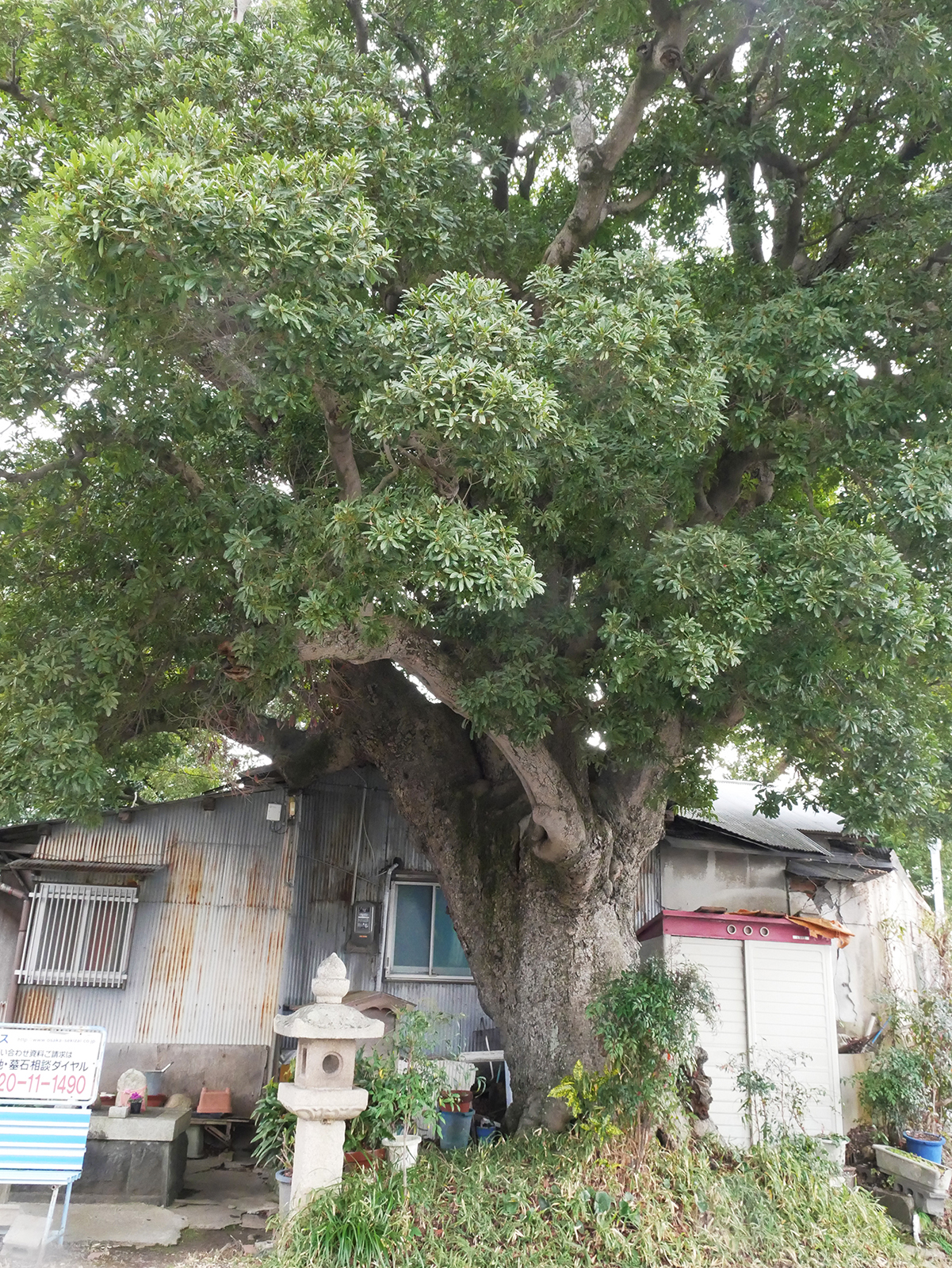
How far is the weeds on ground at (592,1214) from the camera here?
627cm

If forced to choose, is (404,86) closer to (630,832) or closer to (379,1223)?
(630,832)

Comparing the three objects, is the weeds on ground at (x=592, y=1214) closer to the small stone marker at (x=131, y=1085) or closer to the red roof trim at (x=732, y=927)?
the red roof trim at (x=732, y=927)

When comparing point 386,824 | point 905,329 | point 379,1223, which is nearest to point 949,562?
point 905,329

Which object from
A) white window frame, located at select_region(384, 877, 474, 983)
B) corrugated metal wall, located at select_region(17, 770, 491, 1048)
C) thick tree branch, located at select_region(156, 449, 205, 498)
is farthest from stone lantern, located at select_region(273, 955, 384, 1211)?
white window frame, located at select_region(384, 877, 474, 983)

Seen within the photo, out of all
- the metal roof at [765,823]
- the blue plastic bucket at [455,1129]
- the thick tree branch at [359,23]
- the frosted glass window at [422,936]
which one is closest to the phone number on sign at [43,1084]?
the blue plastic bucket at [455,1129]

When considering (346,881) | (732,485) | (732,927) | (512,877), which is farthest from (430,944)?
(732,485)

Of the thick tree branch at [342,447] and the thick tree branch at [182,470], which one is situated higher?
the thick tree branch at [182,470]

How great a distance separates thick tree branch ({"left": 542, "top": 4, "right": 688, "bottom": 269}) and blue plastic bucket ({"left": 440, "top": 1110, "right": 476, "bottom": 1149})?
8.08 meters

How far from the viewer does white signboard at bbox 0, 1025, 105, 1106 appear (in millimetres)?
7180

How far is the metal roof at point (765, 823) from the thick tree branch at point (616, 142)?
6486 millimetres

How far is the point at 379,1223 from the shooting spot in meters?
6.29

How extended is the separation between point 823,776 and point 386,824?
668 cm

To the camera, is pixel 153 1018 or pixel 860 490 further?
pixel 153 1018

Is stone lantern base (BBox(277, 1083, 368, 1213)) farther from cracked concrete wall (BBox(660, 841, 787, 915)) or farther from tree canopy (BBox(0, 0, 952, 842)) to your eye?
cracked concrete wall (BBox(660, 841, 787, 915))
